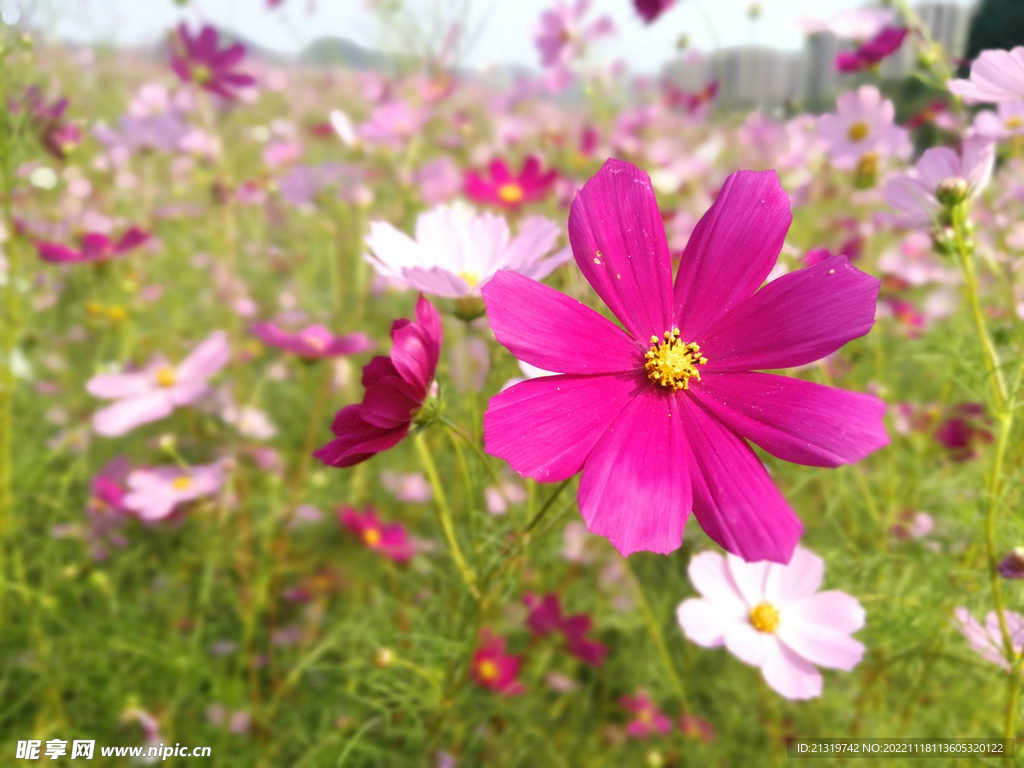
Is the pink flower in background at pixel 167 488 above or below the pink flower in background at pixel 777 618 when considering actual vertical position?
below

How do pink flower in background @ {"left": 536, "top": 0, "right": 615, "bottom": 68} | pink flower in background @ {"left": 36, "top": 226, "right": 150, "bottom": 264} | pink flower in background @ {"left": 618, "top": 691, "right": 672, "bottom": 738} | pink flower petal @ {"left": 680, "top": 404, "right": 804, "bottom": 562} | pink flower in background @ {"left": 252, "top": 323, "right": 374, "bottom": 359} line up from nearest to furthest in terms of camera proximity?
pink flower petal @ {"left": 680, "top": 404, "right": 804, "bottom": 562} < pink flower in background @ {"left": 252, "top": 323, "right": 374, "bottom": 359} < pink flower in background @ {"left": 618, "top": 691, "right": 672, "bottom": 738} < pink flower in background @ {"left": 36, "top": 226, "right": 150, "bottom": 264} < pink flower in background @ {"left": 536, "top": 0, "right": 615, "bottom": 68}

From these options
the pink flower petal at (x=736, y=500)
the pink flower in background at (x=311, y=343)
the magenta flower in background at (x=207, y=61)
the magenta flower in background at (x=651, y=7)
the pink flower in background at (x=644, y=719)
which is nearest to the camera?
the pink flower petal at (x=736, y=500)

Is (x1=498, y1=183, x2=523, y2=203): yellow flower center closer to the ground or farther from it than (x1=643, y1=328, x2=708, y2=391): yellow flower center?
closer to the ground

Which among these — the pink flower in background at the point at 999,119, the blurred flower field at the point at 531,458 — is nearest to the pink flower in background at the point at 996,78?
the blurred flower field at the point at 531,458

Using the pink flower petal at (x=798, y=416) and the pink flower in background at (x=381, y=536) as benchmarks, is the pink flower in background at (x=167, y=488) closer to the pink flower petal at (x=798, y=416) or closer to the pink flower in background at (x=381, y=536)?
the pink flower in background at (x=381, y=536)

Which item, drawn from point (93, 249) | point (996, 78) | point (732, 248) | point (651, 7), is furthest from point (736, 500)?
point (651, 7)

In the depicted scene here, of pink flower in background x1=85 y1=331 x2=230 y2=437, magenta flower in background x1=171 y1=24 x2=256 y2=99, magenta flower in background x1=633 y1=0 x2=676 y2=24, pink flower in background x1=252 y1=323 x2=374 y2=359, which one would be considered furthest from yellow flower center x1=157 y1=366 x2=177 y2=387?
magenta flower in background x1=633 y1=0 x2=676 y2=24

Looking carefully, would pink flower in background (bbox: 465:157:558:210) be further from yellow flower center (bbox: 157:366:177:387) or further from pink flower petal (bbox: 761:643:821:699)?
pink flower petal (bbox: 761:643:821:699)
